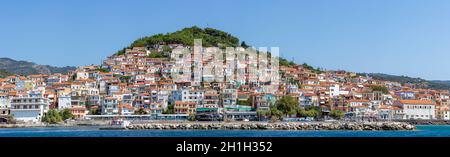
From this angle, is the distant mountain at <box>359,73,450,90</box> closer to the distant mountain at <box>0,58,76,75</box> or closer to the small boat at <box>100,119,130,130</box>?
the distant mountain at <box>0,58,76,75</box>

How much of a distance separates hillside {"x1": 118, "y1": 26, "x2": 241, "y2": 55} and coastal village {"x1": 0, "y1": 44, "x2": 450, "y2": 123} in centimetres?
854

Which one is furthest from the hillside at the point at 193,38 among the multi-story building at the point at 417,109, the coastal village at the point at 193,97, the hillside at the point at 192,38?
the multi-story building at the point at 417,109

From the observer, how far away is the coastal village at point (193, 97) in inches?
1224

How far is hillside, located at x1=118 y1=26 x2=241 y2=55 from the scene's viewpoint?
172 feet

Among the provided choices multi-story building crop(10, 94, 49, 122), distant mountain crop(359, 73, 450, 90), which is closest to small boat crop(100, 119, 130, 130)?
multi-story building crop(10, 94, 49, 122)

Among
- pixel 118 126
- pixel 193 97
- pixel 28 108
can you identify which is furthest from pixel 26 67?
pixel 118 126

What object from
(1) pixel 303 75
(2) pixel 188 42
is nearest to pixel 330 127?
(1) pixel 303 75

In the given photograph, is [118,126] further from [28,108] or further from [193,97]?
[193,97]

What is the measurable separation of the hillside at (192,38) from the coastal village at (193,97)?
8.54 meters

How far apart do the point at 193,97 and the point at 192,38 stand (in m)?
21.0

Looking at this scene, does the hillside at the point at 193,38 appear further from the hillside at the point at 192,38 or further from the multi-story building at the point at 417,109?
the multi-story building at the point at 417,109
